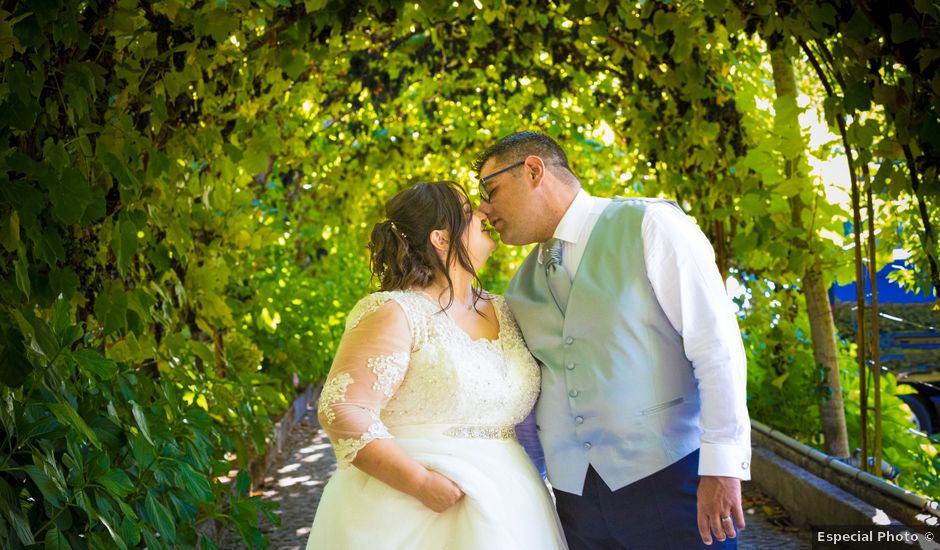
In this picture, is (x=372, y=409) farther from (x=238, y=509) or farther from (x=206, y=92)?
(x=206, y=92)

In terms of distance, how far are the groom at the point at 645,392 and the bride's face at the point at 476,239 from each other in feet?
0.94

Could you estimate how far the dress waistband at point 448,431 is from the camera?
104 inches

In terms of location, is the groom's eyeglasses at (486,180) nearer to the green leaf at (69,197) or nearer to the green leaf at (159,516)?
the green leaf at (69,197)

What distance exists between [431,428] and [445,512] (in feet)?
0.74

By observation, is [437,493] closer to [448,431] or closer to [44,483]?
[448,431]

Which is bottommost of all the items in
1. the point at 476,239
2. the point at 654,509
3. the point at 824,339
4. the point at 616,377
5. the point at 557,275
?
the point at 824,339

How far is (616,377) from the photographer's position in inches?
99.2

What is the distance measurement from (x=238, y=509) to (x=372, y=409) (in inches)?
34.6

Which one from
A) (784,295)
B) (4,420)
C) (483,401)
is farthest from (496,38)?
(4,420)

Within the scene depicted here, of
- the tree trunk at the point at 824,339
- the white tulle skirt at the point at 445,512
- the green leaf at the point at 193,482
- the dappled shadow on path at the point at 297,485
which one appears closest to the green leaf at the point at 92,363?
Result: the green leaf at the point at 193,482

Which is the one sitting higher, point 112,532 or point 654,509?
point 112,532

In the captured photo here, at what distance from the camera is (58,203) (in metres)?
Answer: 2.32

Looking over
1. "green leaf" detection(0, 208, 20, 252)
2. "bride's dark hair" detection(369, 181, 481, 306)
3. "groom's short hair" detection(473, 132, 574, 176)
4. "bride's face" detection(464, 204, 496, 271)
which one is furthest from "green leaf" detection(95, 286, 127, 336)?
"groom's short hair" detection(473, 132, 574, 176)

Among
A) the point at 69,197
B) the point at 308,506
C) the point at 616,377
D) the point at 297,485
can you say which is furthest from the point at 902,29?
the point at 297,485
